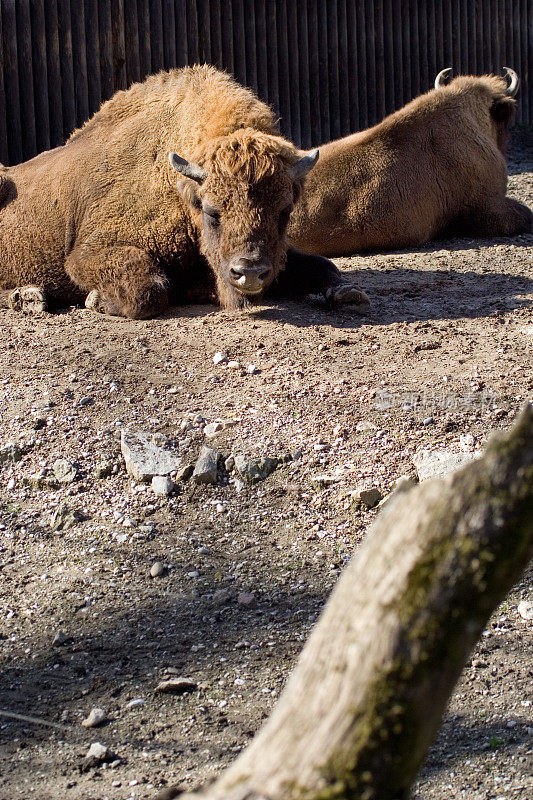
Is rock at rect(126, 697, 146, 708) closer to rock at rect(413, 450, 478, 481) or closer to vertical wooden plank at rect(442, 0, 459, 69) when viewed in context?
rock at rect(413, 450, 478, 481)

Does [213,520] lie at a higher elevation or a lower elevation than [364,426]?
lower

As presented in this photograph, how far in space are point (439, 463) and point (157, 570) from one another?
136 cm

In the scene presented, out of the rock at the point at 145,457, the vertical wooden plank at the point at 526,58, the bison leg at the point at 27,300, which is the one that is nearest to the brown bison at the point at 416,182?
the bison leg at the point at 27,300

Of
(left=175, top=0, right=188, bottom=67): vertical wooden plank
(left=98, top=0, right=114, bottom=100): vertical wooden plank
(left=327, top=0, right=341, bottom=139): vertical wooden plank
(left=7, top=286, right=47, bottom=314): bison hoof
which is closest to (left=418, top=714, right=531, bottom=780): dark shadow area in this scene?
(left=7, top=286, right=47, bottom=314): bison hoof

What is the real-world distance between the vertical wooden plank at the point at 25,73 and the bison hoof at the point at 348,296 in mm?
5657

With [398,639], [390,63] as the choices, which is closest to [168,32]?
[390,63]

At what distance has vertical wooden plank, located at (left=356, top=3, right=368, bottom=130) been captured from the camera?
1355 centimetres

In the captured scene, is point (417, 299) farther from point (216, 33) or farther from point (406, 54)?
point (406, 54)

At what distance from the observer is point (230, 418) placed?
5.11 meters

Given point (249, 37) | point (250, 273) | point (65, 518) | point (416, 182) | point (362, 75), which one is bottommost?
point (65, 518)

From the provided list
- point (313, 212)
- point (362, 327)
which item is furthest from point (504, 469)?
point (313, 212)

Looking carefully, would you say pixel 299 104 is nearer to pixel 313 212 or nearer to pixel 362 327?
pixel 313 212

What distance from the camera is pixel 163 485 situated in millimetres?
4707

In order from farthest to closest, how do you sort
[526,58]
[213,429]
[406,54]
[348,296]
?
[526,58]
[406,54]
[348,296]
[213,429]
